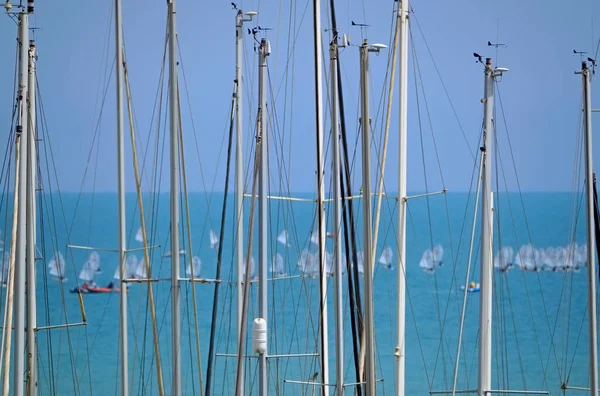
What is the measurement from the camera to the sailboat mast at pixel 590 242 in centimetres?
1202

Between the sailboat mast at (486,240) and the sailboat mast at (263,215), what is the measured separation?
6.40 feet

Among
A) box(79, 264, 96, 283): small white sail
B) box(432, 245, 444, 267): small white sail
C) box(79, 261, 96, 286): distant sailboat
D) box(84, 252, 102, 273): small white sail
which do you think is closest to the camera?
box(79, 261, 96, 286): distant sailboat

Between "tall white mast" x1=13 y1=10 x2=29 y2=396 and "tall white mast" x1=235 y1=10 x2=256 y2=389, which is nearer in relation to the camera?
"tall white mast" x1=13 y1=10 x2=29 y2=396

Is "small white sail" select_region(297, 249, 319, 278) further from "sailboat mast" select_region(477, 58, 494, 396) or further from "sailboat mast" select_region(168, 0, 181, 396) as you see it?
"sailboat mast" select_region(168, 0, 181, 396)

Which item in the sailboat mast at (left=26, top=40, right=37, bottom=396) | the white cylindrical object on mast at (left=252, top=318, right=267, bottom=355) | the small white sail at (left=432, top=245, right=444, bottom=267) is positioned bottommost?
the white cylindrical object on mast at (left=252, top=318, right=267, bottom=355)

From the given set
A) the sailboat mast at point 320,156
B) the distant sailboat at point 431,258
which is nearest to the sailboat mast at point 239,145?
the sailboat mast at point 320,156

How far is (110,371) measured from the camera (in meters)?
22.5

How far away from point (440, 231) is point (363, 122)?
22084 mm

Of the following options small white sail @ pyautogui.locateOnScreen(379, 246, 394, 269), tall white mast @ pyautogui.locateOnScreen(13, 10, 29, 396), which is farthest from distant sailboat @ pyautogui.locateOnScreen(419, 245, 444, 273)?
tall white mast @ pyautogui.locateOnScreen(13, 10, 29, 396)

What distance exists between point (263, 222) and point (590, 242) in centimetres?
353

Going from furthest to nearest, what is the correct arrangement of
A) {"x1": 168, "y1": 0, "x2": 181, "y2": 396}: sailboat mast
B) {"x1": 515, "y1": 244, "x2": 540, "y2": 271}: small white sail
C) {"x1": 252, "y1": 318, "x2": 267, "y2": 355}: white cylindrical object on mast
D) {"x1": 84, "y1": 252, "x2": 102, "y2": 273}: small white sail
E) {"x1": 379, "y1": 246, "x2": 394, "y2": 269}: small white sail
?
{"x1": 515, "y1": 244, "x2": 540, "y2": 271}: small white sail
{"x1": 379, "y1": 246, "x2": 394, "y2": 269}: small white sail
{"x1": 84, "y1": 252, "x2": 102, "y2": 273}: small white sail
{"x1": 168, "y1": 0, "x2": 181, "y2": 396}: sailboat mast
{"x1": 252, "y1": 318, "x2": 267, "y2": 355}: white cylindrical object on mast

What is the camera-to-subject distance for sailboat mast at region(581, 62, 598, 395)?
39.4ft

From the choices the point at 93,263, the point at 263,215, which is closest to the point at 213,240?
the point at 93,263

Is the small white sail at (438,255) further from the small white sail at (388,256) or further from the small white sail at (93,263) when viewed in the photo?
the small white sail at (93,263)
